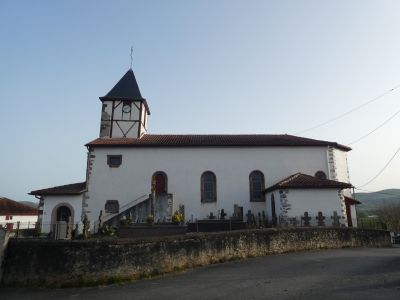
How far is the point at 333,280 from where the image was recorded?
8.22 m

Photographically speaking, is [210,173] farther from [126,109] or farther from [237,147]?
[126,109]

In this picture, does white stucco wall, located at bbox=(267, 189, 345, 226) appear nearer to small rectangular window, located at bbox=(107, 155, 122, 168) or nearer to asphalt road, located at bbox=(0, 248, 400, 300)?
asphalt road, located at bbox=(0, 248, 400, 300)

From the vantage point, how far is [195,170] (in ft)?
Result: 72.3

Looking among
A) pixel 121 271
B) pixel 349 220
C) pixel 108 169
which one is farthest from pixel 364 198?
pixel 121 271

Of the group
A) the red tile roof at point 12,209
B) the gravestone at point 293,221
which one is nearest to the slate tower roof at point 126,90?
the gravestone at point 293,221

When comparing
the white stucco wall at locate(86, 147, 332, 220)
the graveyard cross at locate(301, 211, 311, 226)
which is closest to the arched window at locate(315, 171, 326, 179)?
the white stucco wall at locate(86, 147, 332, 220)

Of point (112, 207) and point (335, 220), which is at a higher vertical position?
point (112, 207)

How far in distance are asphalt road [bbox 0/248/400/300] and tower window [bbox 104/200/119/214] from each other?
11940 millimetres

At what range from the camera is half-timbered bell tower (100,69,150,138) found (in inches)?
985

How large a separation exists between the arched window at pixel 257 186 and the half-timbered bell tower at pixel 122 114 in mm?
9439

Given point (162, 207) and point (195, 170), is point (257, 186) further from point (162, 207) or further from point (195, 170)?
point (162, 207)

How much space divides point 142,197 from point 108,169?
3.09 m

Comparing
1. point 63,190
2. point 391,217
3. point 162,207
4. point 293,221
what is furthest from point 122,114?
point 391,217

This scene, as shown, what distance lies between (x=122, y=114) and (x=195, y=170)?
26.6ft
